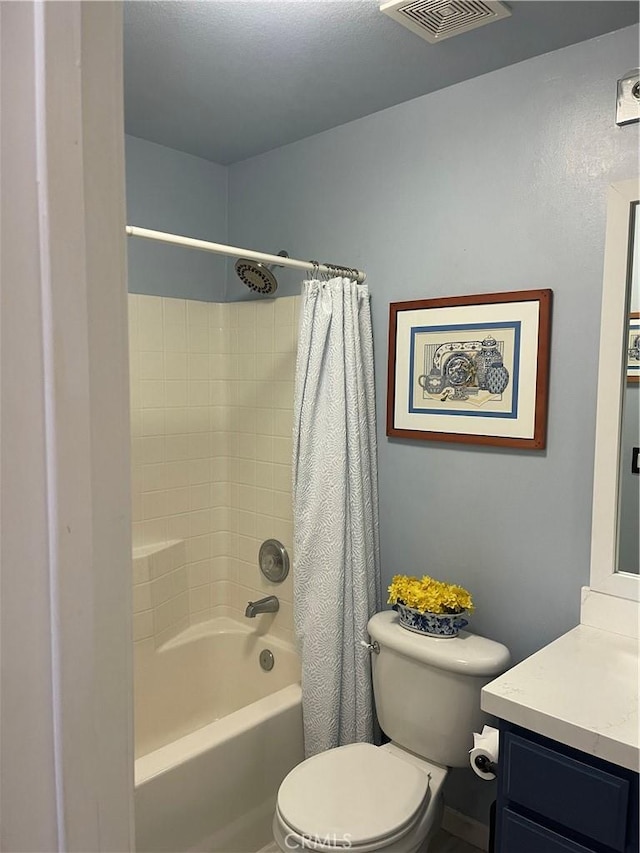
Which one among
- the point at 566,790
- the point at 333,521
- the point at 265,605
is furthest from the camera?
the point at 265,605

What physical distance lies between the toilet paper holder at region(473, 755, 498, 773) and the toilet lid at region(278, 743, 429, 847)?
20 centimetres

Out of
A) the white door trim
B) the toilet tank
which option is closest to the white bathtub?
the toilet tank

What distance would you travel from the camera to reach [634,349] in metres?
1.67

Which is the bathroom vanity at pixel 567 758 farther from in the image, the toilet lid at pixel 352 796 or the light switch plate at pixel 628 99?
the light switch plate at pixel 628 99

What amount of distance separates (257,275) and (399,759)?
5.69 ft

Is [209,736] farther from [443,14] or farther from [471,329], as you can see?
[443,14]

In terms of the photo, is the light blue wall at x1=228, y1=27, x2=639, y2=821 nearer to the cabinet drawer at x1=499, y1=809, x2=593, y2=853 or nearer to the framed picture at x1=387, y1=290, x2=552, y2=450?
the framed picture at x1=387, y1=290, x2=552, y2=450

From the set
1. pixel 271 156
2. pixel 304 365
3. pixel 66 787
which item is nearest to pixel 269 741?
pixel 304 365

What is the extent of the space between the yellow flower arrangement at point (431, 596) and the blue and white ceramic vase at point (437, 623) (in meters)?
0.01

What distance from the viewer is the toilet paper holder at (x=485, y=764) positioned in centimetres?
158

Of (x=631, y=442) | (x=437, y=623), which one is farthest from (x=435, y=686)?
(x=631, y=442)

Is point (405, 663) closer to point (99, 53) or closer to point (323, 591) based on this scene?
point (323, 591)

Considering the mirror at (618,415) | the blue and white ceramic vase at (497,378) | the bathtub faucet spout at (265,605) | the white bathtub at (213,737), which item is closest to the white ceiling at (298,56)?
the mirror at (618,415)

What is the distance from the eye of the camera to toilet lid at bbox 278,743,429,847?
1.54 metres
